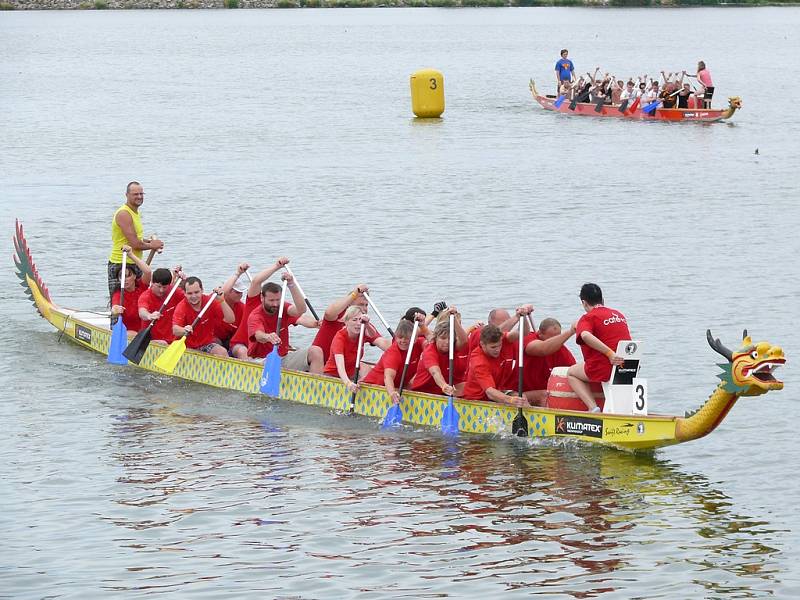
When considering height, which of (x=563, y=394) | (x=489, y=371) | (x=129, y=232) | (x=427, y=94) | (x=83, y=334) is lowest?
(x=563, y=394)

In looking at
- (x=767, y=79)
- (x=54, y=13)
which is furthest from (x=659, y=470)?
(x=54, y=13)

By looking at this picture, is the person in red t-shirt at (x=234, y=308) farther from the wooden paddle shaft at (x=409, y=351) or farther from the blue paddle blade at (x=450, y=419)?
the blue paddle blade at (x=450, y=419)

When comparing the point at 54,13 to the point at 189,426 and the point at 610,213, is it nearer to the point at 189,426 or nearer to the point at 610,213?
the point at 610,213

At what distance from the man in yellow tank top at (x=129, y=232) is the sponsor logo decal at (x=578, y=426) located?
24.8ft

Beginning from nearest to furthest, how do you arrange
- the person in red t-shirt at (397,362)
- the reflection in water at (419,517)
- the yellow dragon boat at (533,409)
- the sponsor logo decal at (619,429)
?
the reflection in water at (419,517) → the yellow dragon boat at (533,409) → the sponsor logo decal at (619,429) → the person in red t-shirt at (397,362)

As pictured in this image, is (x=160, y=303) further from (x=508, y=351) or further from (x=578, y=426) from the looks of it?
(x=578, y=426)

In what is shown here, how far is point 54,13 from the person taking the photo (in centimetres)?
15988

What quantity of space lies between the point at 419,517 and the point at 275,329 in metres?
5.58

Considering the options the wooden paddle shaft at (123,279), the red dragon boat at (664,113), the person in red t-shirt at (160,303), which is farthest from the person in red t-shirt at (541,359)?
the red dragon boat at (664,113)

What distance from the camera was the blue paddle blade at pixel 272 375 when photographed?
1817 centimetres

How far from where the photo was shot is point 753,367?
44.3 ft

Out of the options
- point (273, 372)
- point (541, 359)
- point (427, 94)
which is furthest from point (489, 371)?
point (427, 94)

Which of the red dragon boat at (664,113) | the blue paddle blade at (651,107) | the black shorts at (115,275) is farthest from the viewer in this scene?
the blue paddle blade at (651,107)

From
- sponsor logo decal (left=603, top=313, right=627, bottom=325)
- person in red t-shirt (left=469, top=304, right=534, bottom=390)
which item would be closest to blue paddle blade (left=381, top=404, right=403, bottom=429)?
person in red t-shirt (left=469, top=304, right=534, bottom=390)
